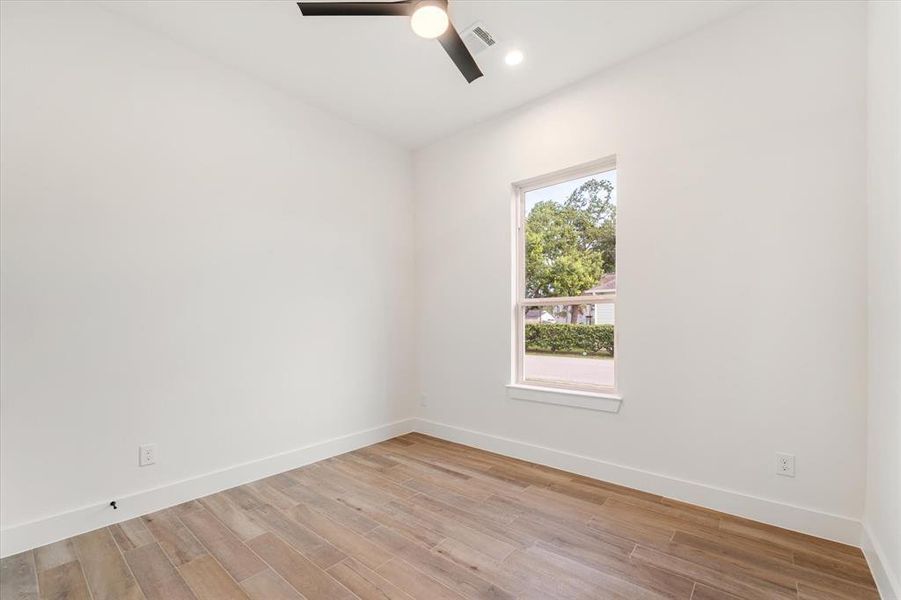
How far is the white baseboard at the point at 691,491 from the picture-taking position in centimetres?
210

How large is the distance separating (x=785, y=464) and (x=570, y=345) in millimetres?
1432

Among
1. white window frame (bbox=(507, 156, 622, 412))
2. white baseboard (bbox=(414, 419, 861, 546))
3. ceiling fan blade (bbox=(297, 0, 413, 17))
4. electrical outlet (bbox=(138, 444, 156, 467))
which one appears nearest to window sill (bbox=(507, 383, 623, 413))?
white window frame (bbox=(507, 156, 622, 412))

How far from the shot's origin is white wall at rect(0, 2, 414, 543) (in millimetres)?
2139

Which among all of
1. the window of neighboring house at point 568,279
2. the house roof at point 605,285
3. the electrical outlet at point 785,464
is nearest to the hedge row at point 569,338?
the window of neighboring house at point 568,279

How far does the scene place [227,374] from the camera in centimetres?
286

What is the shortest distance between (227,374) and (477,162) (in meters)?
2.67

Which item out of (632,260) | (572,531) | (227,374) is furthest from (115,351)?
(632,260)

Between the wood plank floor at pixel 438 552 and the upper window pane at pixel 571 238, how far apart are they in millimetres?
1490

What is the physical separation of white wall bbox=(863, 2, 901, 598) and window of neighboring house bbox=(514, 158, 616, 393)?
51.8 inches

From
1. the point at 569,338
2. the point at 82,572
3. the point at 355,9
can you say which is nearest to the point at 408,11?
the point at 355,9

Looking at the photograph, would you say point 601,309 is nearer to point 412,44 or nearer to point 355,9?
point 412,44

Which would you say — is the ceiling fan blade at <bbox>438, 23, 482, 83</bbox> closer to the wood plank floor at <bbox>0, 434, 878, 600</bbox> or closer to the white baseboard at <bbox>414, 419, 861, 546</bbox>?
the wood plank floor at <bbox>0, 434, 878, 600</bbox>

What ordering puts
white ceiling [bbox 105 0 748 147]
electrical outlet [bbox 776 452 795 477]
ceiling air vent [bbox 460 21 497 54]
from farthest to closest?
ceiling air vent [bbox 460 21 497 54] → white ceiling [bbox 105 0 748 147] → electrical outlet [bbox 776 452 795 477]

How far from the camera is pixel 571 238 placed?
3266mm
